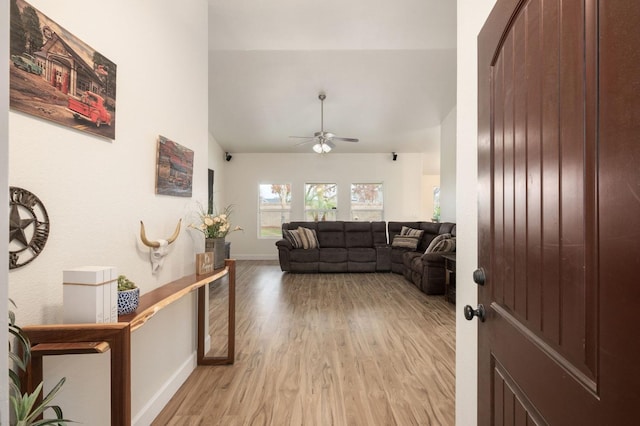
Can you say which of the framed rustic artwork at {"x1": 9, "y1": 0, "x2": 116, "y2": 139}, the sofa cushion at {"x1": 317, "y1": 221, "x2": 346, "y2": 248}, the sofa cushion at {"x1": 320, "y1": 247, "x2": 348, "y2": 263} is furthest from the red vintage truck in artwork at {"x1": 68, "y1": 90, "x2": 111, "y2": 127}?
the sofa cushion at {"x1": 317, "y1": 221, "x2": 346, "y2": 248}

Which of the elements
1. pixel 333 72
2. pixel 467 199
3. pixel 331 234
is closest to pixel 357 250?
pixel 331 234

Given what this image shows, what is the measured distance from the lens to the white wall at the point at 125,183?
3.70 ft

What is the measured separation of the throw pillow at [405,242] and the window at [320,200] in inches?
90.4

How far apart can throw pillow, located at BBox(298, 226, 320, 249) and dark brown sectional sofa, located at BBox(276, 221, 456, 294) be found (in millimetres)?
90

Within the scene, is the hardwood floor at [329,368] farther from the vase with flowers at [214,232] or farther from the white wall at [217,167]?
the white wall at [217,167]

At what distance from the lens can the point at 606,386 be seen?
497 mm

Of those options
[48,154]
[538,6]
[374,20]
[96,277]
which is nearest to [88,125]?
[48,154]

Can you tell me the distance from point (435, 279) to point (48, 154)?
14.6ft

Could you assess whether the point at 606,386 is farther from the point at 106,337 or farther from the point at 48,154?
the point at 48,154

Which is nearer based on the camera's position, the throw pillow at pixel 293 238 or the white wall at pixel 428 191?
the throw pillow at pixel 293 238

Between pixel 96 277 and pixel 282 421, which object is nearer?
pixel 96 277

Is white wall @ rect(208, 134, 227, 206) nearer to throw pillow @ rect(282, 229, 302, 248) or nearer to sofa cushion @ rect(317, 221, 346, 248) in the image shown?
throw pillow @ rect(282, 229, 302, 248)

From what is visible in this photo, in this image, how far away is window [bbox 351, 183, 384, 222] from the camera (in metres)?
8.20

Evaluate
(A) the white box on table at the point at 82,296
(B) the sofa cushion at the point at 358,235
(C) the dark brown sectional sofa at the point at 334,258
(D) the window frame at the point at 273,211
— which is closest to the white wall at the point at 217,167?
(D) the window frame at the point at 273,211
